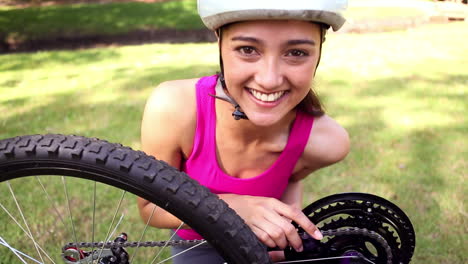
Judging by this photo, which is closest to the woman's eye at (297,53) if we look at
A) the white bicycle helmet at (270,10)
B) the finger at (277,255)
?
the white bicycle helmet at (270,10)

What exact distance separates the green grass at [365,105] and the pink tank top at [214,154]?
140cm

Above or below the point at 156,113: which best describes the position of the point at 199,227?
below

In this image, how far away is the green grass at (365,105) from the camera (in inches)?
131

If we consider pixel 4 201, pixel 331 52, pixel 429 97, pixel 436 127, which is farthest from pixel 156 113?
pixel 331 52

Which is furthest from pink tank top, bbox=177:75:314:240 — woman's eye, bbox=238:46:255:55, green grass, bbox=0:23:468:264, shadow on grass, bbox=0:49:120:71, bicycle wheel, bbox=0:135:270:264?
shadow on grass, bbox=0:49:120:71

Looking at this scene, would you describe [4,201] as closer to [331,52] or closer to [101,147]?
[101,147]

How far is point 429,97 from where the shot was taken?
5.06m

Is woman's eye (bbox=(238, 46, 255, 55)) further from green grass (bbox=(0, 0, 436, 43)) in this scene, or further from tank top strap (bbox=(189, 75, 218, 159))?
green grass (bbox=(0, 0, 436, 43))

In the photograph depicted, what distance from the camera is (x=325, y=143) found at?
1926 mm

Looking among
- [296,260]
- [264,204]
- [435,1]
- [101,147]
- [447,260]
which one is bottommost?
[447,260]

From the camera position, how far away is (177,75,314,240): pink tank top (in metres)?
1.83

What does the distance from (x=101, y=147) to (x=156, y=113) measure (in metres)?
0.61

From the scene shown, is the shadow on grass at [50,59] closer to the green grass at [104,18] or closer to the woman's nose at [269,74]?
the green grass at [104,18]

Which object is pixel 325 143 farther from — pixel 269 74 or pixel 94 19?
pixel 94 19
